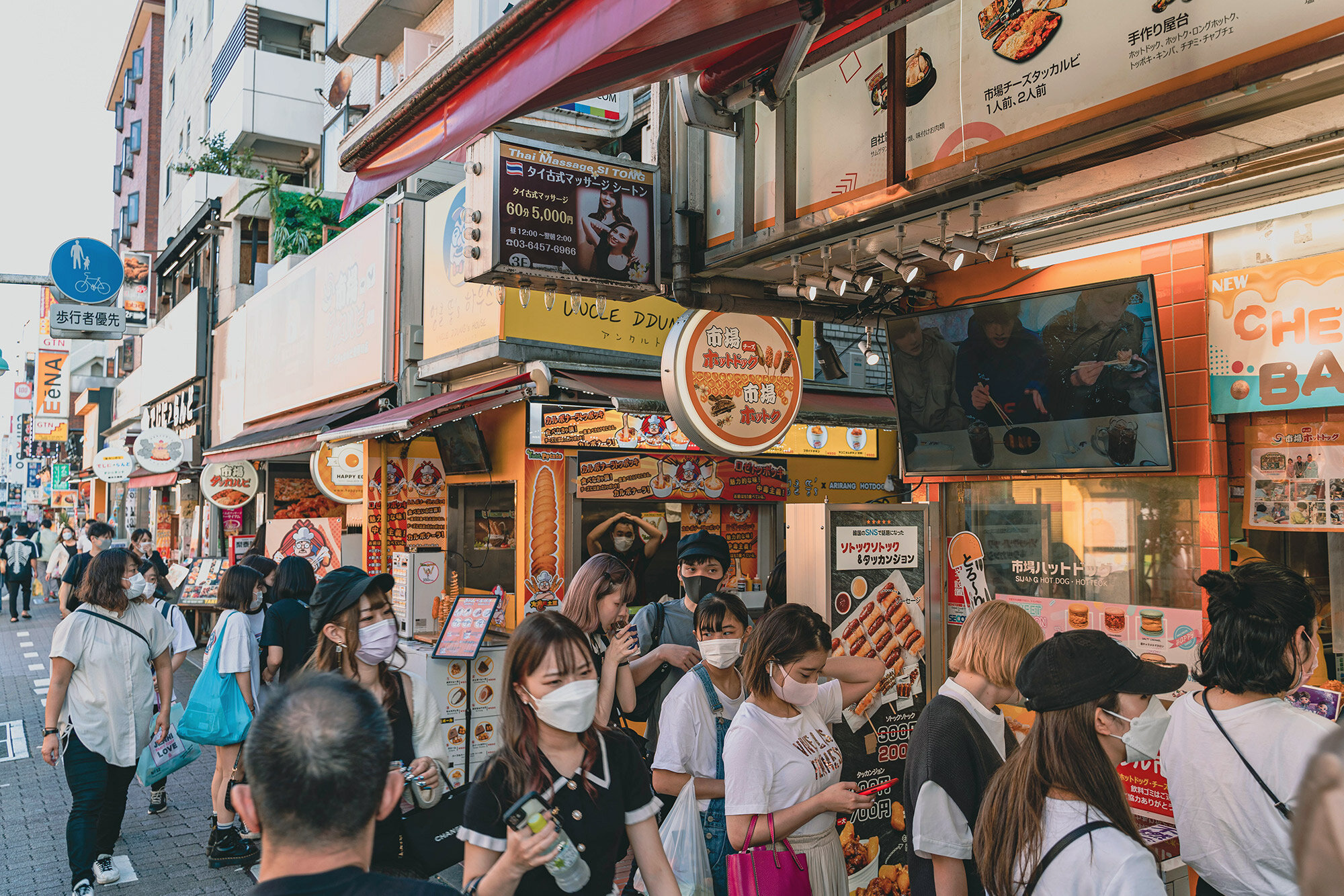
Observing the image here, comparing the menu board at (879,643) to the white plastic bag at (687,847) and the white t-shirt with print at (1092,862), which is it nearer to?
the white plastic bag at (687,847)

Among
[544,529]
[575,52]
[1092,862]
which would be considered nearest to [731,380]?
[575,52]

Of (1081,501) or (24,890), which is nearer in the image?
(1081,501)

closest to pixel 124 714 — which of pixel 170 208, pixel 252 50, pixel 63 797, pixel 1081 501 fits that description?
pixel 63 797

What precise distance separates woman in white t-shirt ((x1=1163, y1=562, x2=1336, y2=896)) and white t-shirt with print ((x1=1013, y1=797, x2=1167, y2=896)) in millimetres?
868

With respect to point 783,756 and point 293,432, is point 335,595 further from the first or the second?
point 293,432

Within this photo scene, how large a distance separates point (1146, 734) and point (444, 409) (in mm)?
7836

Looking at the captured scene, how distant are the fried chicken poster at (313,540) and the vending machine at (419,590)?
3788 mm

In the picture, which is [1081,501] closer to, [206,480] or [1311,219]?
[1311,219]

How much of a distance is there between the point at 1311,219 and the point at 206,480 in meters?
16.5

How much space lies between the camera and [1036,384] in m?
5.50

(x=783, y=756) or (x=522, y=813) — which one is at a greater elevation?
(x=522, y=813)

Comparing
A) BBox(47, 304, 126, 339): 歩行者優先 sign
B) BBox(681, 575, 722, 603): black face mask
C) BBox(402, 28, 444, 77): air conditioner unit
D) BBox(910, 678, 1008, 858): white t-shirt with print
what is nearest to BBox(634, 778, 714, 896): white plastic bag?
BBox(910, 678, 1008, 858): white t-shirt with print

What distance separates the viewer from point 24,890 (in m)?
6.04

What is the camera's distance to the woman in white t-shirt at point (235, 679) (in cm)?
666
